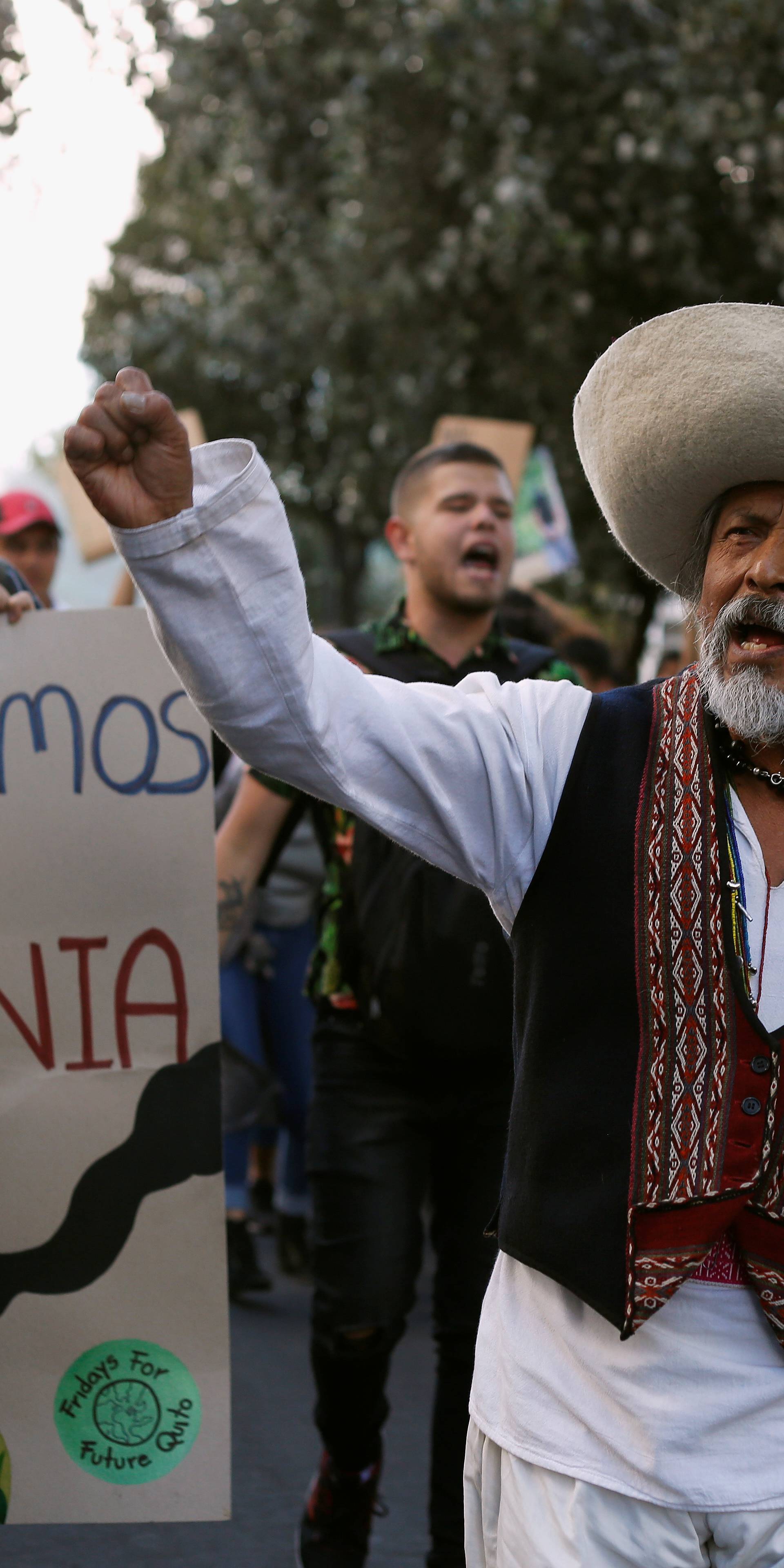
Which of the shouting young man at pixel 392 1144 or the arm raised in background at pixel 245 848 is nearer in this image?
the shouting young man at pixel 392 1144

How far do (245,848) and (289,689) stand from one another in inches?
85.7

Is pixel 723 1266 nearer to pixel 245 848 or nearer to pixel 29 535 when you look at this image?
pixel 245 848

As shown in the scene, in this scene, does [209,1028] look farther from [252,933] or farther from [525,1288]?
[252,933]

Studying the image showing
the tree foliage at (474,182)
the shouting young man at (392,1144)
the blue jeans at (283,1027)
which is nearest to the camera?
the shouting young man at (392,1144)

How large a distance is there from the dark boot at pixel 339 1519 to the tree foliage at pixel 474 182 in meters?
8.59

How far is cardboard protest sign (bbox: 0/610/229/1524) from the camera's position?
2.99 m

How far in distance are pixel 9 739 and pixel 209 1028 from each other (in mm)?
603

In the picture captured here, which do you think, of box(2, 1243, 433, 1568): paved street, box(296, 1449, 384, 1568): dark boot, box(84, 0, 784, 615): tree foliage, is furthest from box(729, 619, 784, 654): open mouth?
box(84, 0, 784, 615): tree foliage

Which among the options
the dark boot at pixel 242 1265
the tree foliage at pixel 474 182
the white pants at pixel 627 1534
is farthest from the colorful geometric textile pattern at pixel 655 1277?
the tree foliage at pixel 474 182

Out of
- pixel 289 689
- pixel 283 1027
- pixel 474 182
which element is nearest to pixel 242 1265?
pixel 283 1027

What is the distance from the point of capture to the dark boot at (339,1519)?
3.45m

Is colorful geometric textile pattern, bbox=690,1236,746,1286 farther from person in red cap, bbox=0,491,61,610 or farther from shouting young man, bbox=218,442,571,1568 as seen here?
person in red cap, bbox=0,491,61,610

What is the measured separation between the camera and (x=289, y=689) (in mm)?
1739

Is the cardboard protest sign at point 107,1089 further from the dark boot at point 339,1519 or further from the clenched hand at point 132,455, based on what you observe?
the clenched hand at point 132,455
